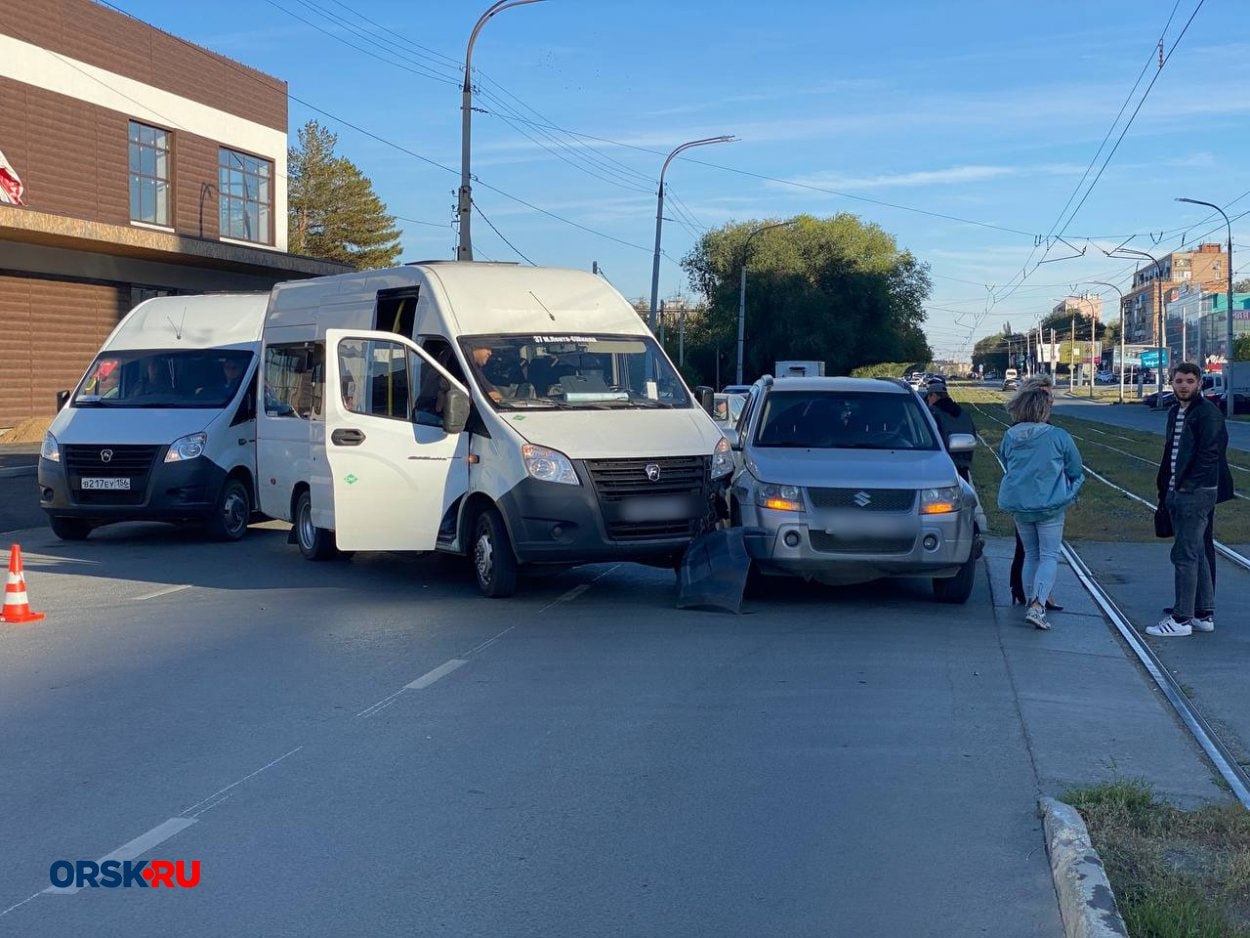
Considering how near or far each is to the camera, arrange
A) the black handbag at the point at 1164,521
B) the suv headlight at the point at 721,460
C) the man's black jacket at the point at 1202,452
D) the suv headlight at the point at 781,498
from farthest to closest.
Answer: the suv headlight at the point at 721,460
the suv headlight at the point at 781,498
the black handbag at the point at 1164,521
the man's black jacket at the point at 1202,452

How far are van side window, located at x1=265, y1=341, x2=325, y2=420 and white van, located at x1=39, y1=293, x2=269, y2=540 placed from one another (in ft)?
3.26

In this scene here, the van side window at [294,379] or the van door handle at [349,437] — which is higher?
the van side window at [294,379]

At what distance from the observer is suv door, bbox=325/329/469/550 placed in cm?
1102

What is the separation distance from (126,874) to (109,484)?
32.8 feet

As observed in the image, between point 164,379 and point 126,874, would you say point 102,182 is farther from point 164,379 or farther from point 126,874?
point 126,874

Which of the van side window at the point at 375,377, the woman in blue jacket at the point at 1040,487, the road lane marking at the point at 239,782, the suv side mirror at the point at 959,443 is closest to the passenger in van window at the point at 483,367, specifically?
the van side window at the point at 375,377

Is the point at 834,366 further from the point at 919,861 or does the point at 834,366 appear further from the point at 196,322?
the point at 919,861

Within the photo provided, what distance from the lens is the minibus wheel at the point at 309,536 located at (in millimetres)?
13031

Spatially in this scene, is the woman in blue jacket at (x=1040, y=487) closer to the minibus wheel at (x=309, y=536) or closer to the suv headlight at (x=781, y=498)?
the suv headlight at (x=781, y=498)

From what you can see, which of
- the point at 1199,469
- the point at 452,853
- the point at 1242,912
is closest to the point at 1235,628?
the point at 1199,469

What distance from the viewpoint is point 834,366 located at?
69.2m

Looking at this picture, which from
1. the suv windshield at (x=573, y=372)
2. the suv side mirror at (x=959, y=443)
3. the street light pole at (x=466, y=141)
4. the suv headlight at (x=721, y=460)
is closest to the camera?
the suv headlight at (x=721, y=460)

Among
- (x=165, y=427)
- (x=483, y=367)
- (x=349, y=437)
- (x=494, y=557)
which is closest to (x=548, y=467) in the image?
(x=494, y=557)

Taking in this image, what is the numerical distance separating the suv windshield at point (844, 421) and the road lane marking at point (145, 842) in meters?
6.83
